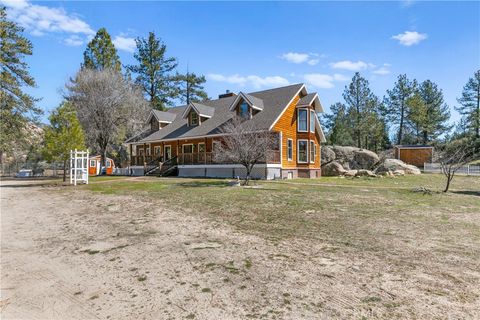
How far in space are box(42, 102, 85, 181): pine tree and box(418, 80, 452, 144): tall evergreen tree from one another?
56.7 m

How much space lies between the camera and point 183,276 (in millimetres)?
5316

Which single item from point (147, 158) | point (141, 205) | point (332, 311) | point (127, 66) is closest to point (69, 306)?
point (332, 311)

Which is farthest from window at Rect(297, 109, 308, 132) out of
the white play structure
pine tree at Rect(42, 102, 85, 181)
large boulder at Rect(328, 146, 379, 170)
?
pine tree at Rect(42, 102, 85, 181)

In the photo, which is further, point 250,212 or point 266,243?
point 250,212

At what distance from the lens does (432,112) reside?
56.5 metres

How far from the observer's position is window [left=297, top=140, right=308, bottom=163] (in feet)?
90.0

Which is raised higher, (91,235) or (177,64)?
(177,64)

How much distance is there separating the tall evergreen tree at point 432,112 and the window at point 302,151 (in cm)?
3948

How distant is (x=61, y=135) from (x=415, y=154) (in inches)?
1753

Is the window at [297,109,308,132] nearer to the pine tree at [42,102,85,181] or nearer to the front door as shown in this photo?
the front door

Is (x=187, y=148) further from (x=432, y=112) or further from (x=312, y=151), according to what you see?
(x=432, y=112)

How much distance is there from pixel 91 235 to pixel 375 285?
7.15 m

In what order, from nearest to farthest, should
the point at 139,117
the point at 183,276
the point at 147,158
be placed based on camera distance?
the point at 183,276 < the point at 147,158 < the point at 139,117

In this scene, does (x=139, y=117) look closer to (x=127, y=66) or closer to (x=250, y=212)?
(x=127, y=66)
